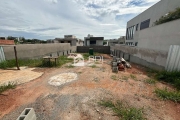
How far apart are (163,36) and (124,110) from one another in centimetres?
605

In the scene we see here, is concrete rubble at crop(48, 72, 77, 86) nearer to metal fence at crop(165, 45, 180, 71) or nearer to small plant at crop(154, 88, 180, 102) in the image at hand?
small plant at crop(154, 88, 180, 102)

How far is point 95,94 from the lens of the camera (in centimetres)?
335

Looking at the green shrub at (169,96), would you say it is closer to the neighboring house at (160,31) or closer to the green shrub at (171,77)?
the green shrub at (171,77)

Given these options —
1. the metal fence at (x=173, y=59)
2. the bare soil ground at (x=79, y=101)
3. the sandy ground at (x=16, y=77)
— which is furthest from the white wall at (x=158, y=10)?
the sandy ground at (x=16, y=77)

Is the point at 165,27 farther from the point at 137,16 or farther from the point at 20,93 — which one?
the point at 137,16

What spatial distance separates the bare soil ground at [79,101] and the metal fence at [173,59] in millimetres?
1453

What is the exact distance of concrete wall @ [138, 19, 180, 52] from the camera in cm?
495

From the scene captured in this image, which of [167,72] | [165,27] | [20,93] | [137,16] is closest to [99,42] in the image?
[137,16]

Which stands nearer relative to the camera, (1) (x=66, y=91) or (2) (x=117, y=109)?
(2) (x=117, y=109)

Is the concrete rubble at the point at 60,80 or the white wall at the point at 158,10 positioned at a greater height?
the white wall at the point at 158,10

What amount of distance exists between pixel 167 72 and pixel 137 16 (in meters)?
16.1

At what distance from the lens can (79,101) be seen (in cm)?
294

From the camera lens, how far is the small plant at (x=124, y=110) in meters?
2.26

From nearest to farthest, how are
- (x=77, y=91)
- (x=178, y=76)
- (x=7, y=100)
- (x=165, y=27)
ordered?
(x=7, y=100)
(x=77, y=91)
(x=178, y=76)
(x=165, y=27)
